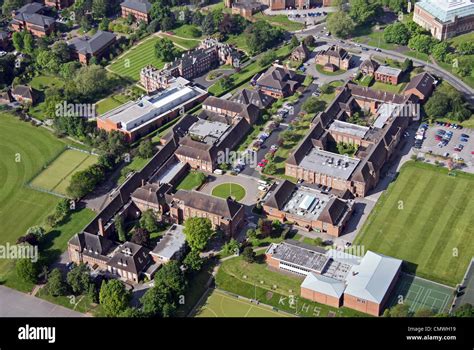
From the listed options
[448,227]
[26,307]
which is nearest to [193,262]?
[26,307]

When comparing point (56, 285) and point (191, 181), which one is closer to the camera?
point (56, 285)

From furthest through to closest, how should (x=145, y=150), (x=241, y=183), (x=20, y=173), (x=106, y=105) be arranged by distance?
1. (x=106, y=105)
2. (x=145, y=150)
3. (x=20, y=173)
4. (x=241, y=183)

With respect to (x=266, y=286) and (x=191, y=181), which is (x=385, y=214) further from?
(x=191, y=181)

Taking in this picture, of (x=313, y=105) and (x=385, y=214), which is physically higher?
(x=313, y=105)

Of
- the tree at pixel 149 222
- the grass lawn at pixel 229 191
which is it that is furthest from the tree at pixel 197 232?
the grass lawn at pixel 229 191

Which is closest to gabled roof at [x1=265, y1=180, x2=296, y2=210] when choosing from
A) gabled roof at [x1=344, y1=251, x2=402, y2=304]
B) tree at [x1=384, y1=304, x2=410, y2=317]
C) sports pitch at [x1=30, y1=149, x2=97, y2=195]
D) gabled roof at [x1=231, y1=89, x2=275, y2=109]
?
gabled roof at [x1=344, y1=251, x2=402, y2=304]

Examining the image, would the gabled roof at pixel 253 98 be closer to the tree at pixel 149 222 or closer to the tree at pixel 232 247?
the tree at pixel 149 222
